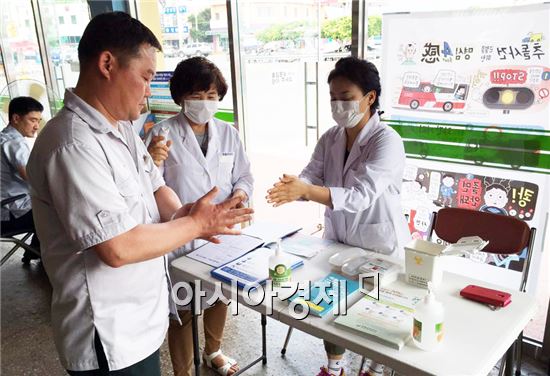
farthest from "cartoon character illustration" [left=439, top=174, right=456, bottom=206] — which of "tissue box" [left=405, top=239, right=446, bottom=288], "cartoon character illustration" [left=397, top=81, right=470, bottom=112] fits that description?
"tissue box" [left=405, top=239, right=446, bottom=288]

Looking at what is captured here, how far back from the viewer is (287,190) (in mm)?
1599

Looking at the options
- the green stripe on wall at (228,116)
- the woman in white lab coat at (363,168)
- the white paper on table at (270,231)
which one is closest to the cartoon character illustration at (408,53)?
the woman in white lab coat at (363,168)

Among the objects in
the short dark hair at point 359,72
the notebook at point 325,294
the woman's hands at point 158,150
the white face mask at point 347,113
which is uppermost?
the short dark hair at point 359,72

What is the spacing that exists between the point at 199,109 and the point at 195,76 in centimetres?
15

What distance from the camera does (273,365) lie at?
230cm

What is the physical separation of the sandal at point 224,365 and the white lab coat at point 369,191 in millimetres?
913

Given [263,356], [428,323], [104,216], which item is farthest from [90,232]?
[263,356]

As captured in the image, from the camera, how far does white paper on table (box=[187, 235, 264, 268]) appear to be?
5.49ft

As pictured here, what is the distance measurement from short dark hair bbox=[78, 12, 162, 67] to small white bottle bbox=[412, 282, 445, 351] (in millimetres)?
973

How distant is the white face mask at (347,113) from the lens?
1.80 metres

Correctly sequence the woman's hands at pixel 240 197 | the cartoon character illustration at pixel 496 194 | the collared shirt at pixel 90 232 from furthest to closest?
1. the cartoon character illustration at pixel 496 194
2. the woman's hands at pixel 240 197
3. the collared shirt at pixel 90 232

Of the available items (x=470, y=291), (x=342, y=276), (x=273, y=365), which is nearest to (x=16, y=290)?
(x=273, y=365)

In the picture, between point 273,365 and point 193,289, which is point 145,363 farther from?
point 273,365

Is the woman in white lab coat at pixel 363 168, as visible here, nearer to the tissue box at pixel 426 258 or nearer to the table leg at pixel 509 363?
the tissue box at pixel 426 258
